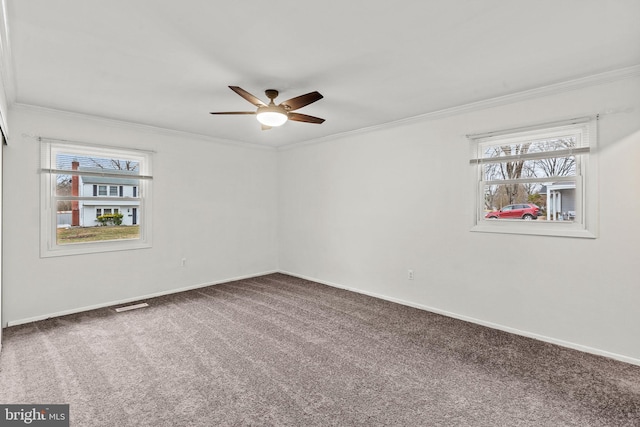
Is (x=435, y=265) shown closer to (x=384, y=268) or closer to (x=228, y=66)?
(x=384, y=268)

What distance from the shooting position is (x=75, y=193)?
3.95 metres

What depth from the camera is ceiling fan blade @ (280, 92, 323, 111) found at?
266 centimetres

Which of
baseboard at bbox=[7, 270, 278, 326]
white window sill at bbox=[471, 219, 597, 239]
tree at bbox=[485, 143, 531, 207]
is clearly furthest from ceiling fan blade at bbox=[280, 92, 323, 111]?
baseboard at bbox=[7, 270, 278, 326]

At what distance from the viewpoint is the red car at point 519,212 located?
10.7ft

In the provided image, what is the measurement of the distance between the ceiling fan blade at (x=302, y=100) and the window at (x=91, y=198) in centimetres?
265

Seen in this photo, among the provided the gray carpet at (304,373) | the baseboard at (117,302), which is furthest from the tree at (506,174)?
the baseboard at (117,302)

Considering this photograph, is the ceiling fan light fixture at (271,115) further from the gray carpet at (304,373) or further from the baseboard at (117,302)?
the baseboard at (117,302)

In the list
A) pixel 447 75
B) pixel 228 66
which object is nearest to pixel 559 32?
pixel 447 75

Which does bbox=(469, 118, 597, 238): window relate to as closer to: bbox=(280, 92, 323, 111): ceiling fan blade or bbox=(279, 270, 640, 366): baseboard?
bbox=(279, 270, 640, 366): baseboard

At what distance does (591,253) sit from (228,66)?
3.54 metres

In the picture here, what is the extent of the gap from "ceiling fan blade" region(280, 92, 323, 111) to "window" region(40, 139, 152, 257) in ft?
8.69

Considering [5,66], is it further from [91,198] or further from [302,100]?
[302,100]

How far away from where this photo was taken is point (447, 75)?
2.74 m

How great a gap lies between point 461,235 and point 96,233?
15.1 ft
